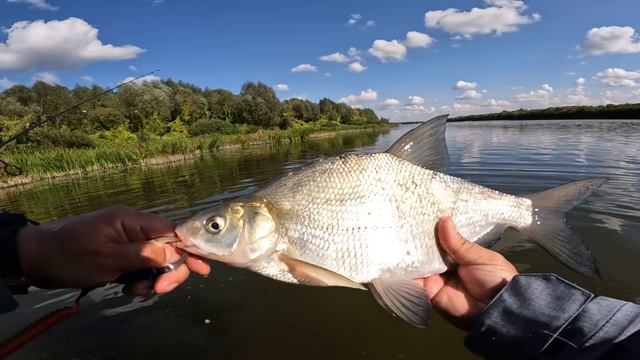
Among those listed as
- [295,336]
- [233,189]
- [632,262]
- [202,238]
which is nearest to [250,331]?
[295,336]

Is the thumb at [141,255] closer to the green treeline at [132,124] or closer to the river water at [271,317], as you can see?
the river water at [271,317]

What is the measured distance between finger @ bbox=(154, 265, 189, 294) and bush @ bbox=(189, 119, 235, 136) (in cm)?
6315

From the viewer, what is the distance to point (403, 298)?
2494 mm

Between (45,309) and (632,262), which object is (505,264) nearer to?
(632,262)

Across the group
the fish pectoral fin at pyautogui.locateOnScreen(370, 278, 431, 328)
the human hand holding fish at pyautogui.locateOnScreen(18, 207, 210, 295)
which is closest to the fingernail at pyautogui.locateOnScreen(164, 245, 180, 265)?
the human hand holding fish at pyautogui.locateOnScreen(18, 207, 210, 295)

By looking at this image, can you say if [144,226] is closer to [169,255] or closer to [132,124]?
[169,255]

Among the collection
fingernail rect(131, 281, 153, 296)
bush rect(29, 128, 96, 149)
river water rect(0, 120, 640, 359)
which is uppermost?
bush rect(29, 128, 96, 149)

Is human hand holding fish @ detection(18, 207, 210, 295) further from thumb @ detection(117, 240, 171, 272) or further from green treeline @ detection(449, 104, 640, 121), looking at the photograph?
green treeline @ detection(449, 104, 640, 121)

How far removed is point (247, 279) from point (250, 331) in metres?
1.48

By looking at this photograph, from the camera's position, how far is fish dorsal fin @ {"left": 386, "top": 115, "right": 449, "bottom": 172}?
283 centimetres

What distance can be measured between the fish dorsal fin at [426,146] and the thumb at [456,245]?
450 millimetres

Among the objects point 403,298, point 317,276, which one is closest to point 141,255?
point 317,276

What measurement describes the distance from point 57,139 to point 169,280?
133 feet

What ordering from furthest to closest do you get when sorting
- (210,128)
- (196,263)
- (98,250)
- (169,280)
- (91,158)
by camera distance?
(210,128), (91,158), (196,263), (169,280), (98,250)
